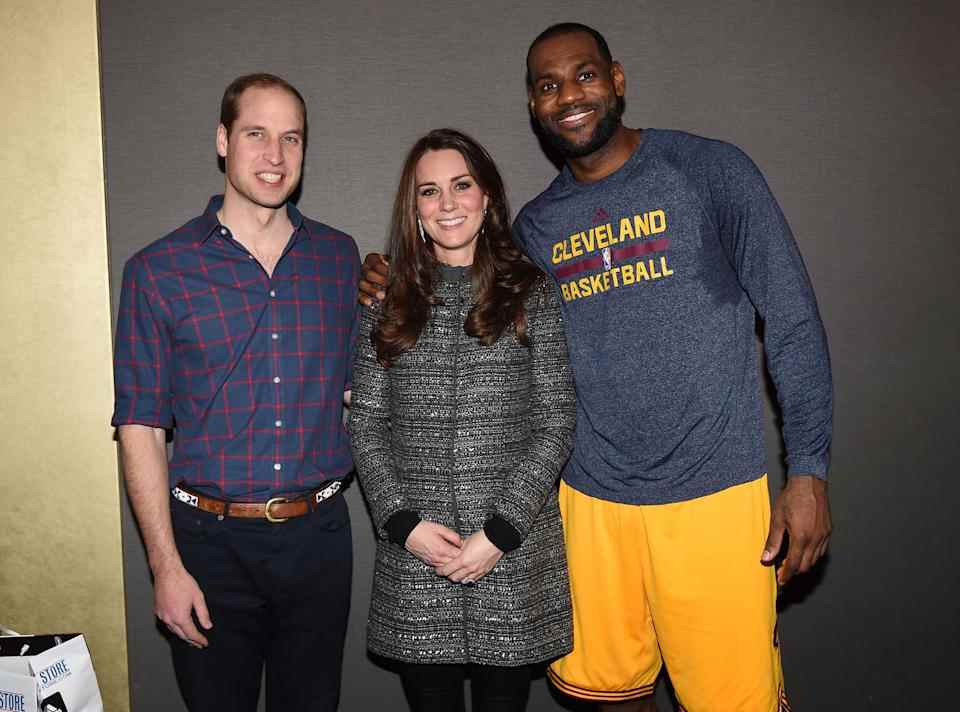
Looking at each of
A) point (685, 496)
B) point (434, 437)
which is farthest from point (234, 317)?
point (685, 496)

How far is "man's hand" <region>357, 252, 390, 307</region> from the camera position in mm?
2115

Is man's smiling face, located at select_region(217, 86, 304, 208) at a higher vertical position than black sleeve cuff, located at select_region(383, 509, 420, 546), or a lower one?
higher

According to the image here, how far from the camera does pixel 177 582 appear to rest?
2.00 metres

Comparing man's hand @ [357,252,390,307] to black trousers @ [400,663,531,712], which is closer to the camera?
black trousers @ [400,663,531,712]

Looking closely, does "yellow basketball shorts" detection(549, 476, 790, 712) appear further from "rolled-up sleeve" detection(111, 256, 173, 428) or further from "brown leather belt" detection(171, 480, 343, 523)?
"rolled-up sleeve" detection(111, 256, 173, 428)

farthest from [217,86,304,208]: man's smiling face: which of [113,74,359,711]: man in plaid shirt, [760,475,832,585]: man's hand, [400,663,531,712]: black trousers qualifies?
[760,475,832,585]: man's hand

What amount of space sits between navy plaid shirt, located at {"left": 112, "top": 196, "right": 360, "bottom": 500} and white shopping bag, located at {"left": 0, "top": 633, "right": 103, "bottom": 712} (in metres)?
0.50

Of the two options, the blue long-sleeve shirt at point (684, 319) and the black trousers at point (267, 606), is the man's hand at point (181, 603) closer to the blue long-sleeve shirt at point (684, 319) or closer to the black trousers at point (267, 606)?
the black trousers at point (267, 606)

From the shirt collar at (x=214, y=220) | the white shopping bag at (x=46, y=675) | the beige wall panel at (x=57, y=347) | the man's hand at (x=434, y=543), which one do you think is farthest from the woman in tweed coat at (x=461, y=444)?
the beige wall panel at (x=57, y=347)

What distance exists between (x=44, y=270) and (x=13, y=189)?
27cm

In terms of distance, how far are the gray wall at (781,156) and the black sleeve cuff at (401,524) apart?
0.84 metres

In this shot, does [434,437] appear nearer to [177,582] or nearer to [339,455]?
[339,455]

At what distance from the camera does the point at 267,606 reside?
212 centimetres

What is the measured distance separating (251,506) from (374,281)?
0.65m
